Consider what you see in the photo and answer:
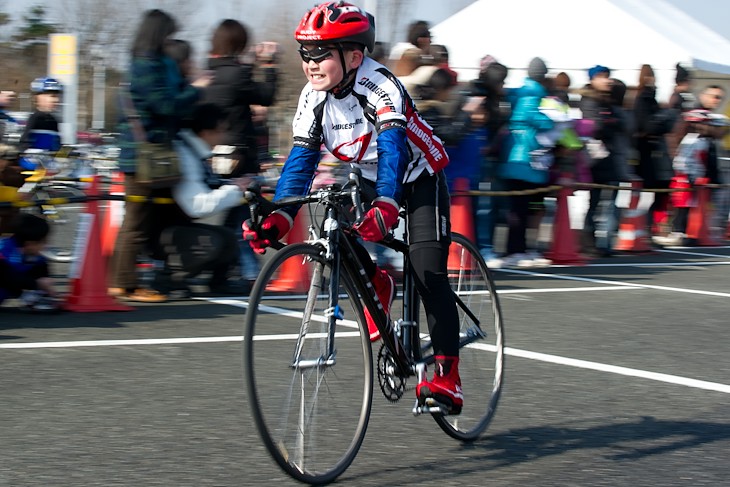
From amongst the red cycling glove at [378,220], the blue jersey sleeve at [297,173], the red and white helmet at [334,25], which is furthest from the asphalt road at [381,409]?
the red and white helmet at [334,25]

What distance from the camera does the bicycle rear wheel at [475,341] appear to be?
556 centimetres

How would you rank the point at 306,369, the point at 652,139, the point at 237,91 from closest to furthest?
the point at 306,369, the point at 237,91, the point at 652,139

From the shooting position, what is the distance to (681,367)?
24.7ft

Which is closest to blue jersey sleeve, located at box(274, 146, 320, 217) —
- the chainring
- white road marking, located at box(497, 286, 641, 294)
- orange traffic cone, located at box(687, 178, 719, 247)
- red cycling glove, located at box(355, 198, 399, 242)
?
red cycling glove, located at box(355, 198, 399, 242)

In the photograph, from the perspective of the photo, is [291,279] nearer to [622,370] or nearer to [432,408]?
[432,408]

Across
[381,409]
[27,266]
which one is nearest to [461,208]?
[27,266]

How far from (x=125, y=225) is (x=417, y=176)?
15.8 ft

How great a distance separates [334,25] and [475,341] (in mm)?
1842

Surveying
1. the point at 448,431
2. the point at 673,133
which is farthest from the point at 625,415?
the point at 673,133

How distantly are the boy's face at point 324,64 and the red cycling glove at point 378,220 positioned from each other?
0.54 m

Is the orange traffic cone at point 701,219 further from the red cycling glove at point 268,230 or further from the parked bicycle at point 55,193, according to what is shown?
the red cycling glove at point 268,230

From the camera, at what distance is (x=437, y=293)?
5.18 metres

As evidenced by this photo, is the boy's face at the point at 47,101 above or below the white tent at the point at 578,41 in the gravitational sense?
below

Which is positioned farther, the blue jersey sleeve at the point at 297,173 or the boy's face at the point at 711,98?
the boy's face at the point at 711,98
